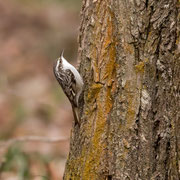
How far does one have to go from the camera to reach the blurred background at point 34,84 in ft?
17.3

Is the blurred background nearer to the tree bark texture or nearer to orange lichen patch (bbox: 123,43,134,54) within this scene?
the tree bark texture

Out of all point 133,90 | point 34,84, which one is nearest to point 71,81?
point 133,90

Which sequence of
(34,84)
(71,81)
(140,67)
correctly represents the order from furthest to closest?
1. (34,84)
2. (71,81)
3. (140,67)

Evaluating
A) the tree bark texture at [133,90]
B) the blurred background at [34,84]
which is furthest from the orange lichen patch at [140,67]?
the blurred background at [34,84]

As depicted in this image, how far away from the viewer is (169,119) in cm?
320

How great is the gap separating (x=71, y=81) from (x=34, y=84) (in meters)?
4.84

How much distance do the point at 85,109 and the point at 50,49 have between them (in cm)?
644

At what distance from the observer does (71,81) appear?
3910mm

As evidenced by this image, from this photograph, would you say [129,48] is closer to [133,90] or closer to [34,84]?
[133,90]

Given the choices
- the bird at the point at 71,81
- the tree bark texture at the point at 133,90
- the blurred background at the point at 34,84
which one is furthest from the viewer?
the blurred background at the point at 34,84

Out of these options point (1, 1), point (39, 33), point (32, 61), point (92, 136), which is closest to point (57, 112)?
point (32, 61)

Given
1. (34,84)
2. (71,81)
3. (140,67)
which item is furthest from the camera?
(34,84)

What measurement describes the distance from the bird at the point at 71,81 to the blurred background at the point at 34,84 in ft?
2.58

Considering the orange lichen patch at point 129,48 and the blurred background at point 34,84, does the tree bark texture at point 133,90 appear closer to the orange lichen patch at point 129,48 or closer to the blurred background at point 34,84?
the orange lichen patch at point 129,48
